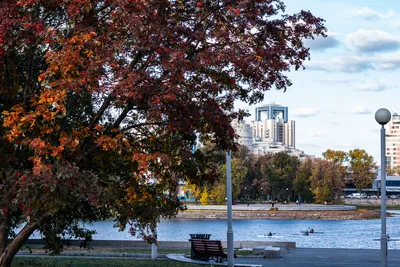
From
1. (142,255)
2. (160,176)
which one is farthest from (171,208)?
(142,255)

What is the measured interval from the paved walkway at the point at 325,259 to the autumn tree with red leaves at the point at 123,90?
869 cm

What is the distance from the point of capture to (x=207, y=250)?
24.7m

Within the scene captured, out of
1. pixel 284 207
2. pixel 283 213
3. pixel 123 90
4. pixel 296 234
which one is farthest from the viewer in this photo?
pixel 284 207

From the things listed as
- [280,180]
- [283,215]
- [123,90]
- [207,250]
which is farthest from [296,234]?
[123,90]

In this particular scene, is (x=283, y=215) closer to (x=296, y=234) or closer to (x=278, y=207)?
(x=278, y=207)

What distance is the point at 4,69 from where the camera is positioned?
14.8m

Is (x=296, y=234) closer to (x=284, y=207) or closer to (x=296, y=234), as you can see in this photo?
(x=296, y=234)

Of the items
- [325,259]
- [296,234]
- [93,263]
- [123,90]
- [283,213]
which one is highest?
[123,90]

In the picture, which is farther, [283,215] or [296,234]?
[283,215]

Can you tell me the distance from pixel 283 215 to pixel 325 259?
3658 inches

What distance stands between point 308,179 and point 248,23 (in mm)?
114058

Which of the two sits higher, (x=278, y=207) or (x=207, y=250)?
(x=278, y=207)

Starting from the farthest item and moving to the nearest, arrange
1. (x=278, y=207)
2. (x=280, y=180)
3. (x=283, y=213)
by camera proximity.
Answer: (x=280, y=180) → (x=278, y=207) → (x=283, y=213)

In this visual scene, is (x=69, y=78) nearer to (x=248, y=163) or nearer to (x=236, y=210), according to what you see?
(x=236, y=210)
